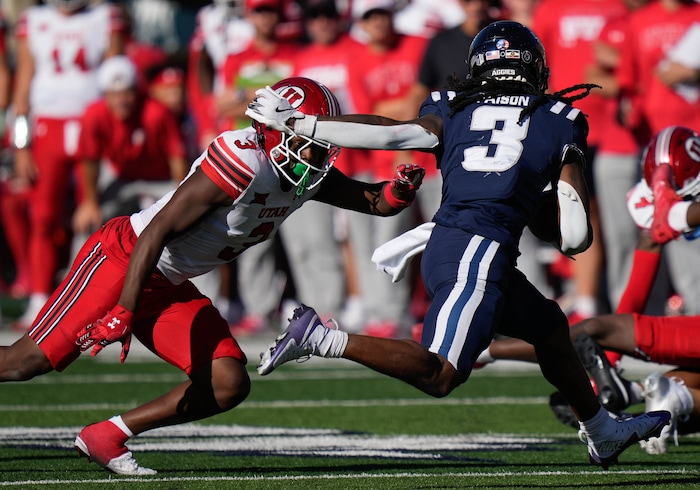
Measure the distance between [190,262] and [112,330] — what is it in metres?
0.61

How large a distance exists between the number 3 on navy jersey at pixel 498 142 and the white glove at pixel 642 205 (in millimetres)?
1478

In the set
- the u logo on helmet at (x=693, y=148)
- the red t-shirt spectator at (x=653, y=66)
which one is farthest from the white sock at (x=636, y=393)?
the red t-shirt spectator at (x=653, y=66)

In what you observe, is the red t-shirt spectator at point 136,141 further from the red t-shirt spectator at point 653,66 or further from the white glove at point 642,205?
the white glove at point 642,205

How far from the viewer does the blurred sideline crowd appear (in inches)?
341

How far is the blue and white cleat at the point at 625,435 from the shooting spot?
15.0ft

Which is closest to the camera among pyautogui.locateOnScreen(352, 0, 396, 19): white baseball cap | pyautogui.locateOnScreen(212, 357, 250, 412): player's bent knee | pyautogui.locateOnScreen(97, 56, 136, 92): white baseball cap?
pyautogui.locateOnScreen(212, 357, 250, 412): player's bent knee

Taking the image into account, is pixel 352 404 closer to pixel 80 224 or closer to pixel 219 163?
pixel 219 163

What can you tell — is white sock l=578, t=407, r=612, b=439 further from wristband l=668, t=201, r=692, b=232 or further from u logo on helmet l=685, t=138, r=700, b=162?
u logo on helmet l=685, t=138, r=700, b=162

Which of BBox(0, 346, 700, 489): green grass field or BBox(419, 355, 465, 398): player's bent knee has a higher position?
BBox(419, 355, 465, 398): player's bent knee

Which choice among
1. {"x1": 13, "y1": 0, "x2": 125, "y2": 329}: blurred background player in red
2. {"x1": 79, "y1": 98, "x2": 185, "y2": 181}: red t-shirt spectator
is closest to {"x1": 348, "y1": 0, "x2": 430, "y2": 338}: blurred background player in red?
{"x1": 79, "y1": 98, "x2": 185, "y2": 181}: red t-shirt spectator

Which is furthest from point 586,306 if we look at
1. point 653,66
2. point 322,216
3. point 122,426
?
point 122,426

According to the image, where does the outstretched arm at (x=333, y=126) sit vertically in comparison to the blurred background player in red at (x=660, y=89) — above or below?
above

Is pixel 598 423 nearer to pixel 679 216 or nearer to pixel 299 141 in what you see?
pixel 679 216

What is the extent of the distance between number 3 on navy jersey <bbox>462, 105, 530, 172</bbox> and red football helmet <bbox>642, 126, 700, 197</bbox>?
4.68 feet
